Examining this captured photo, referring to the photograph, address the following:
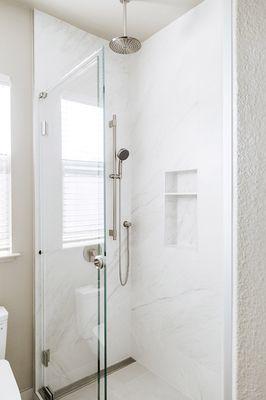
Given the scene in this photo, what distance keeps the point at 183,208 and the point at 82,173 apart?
955 mm

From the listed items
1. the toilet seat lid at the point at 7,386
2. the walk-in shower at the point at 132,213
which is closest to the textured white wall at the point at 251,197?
the walk-in shower at the point at 132,213

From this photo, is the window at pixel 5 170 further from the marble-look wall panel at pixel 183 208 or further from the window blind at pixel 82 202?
the marble-look wall panel at pixel 183 208

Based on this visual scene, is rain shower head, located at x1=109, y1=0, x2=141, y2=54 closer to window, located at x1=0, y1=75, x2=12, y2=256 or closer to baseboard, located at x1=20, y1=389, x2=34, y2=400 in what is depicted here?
window, located at x1=0, y1=75, x2=12, y2=256

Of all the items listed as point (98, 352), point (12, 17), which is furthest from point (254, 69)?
point (12, 17)

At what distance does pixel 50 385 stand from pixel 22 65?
6.54 ft

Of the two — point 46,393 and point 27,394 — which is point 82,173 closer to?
point 46,393

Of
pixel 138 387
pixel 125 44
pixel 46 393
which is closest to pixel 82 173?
pixel 125 44

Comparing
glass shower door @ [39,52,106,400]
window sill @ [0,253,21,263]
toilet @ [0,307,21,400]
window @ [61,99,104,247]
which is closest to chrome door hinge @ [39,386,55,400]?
glass shower door @ [39,52,106,400]

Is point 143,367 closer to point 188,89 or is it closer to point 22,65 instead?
point 188,89

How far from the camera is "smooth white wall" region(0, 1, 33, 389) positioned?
69.4 inches

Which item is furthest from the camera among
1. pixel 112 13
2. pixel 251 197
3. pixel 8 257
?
pixel 112 13

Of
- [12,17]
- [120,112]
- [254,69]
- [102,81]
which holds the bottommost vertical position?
[254,69]

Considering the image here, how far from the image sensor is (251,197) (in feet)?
2.44

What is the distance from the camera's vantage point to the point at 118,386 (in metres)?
2.06
